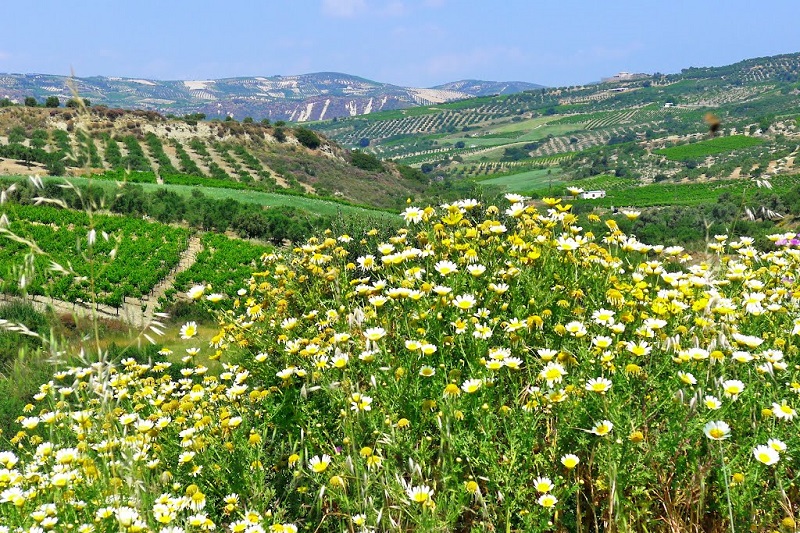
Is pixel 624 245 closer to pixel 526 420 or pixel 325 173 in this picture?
pixel 526 420

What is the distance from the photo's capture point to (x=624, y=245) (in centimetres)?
376

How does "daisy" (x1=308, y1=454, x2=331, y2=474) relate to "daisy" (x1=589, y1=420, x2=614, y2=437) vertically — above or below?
below

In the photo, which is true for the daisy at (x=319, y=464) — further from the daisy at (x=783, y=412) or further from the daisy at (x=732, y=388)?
the daisy at (x=783, y=412)

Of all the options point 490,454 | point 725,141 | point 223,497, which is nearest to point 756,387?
point 490,454

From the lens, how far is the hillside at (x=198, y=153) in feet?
146

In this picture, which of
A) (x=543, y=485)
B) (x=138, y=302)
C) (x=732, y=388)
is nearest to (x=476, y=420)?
(x=543, y=485)

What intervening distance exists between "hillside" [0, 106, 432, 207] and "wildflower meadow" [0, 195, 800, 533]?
135ft

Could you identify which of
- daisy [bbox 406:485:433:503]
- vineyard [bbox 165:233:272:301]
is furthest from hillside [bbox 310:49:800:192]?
daisy [bbox 406:485:433:503]

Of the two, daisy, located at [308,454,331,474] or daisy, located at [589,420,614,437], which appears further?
daisy, located at [308,454,331,474]

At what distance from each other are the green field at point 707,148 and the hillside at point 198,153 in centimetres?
6931

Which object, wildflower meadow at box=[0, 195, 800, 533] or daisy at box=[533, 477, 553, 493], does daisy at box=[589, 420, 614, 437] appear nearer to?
wildflower meadow at box=[0, 195, 800, 533]

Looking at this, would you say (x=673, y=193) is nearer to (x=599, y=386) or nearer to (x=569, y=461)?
(x=599, y=386)

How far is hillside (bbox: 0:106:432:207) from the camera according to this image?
146ft

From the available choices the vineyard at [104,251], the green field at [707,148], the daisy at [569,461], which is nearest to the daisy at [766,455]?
the daisy at [569,461]
